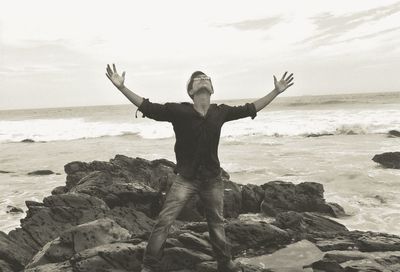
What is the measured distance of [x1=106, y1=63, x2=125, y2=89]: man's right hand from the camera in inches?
160

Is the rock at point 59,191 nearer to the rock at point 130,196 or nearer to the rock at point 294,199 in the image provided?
the rock at point 130,196

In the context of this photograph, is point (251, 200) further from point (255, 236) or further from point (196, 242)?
point (196, 242)

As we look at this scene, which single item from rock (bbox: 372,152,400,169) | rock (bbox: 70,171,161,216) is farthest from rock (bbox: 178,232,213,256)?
rock (bbox: 372,152,400,169)

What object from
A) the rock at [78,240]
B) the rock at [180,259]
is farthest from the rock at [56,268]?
the rock at [180,259]

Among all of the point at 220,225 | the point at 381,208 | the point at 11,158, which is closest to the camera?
the point at 220,225

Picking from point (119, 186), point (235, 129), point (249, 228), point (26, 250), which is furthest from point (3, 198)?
point (235, 129)

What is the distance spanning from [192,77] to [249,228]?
2793mm

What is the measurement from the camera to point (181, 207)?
4430mm

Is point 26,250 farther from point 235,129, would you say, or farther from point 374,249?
point 235,129

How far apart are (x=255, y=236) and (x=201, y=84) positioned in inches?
110

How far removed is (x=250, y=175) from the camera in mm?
16922

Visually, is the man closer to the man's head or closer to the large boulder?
the man's head

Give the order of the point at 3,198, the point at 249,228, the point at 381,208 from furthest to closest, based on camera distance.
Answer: the point at 3,198 → the point at 381,208 → the point at 249,228

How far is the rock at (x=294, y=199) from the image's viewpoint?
36.5ft
